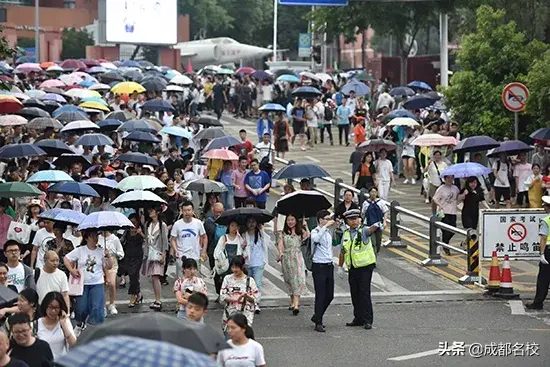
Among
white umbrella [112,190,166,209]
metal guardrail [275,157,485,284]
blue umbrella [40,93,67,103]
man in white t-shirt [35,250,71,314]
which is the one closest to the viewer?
man in white t-shirt [35,250,71,314]

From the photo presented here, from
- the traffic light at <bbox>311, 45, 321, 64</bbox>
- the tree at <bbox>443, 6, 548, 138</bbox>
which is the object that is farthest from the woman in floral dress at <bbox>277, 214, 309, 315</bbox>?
the traffic light at <bbox>311, 45, 321, 64</bbox>

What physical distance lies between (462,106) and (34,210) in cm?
1517

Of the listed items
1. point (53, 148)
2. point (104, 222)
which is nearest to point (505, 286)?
point (104, 222)

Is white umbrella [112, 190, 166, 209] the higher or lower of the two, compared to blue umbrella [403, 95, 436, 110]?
lower

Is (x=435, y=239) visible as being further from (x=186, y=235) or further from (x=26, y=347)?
(x=26, y=347)

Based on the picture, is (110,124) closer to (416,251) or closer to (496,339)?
(416,251)

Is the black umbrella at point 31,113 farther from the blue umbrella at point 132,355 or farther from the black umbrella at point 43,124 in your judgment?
the blue umbrella at point 132,355

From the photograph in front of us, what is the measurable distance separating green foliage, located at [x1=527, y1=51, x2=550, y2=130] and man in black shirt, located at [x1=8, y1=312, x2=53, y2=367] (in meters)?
17.6

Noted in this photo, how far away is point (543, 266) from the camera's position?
18188 millimetres

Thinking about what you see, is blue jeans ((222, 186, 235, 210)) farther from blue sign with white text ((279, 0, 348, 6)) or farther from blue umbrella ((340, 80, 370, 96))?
blue umbrella ((340, 80, 370, 96))

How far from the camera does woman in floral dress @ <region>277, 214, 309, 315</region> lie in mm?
18234

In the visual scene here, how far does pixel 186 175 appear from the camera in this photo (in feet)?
81.3

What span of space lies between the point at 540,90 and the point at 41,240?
12948 mm

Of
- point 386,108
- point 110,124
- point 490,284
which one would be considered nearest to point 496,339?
point 490,284
